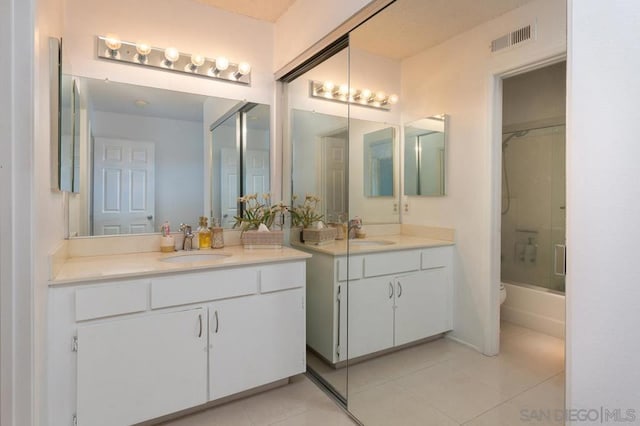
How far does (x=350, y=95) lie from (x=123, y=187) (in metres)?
1.58

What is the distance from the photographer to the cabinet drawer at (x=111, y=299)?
1.48m

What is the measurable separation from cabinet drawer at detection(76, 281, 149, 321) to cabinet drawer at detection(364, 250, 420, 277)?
4.08 feet

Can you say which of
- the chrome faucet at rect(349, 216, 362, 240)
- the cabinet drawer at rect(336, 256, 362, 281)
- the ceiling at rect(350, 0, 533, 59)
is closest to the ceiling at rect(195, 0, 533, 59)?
the ceiling at rect(350, 0, 533, 59)

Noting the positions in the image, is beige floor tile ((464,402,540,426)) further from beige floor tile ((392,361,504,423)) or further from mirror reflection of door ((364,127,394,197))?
mirror reflection of door ((364,127,394,197))

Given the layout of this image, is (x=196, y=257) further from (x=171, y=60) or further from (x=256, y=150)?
(x=171, y=60)

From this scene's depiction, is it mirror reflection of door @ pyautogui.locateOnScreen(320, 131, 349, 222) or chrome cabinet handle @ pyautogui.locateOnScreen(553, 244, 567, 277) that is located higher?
mirror reflection of door @ pyautogui.locateOnScreen(320, 131, 349, 222)

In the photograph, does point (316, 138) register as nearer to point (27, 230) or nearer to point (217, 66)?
point (217, 66)

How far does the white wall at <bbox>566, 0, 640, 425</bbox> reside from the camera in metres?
0.77

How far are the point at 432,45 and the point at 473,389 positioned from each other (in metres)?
1.69

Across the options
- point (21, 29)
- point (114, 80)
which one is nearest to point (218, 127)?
point (114, 80)

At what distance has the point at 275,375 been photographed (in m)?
1.98

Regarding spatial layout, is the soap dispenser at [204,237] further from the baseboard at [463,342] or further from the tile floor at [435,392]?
the baseboard at [463,342]

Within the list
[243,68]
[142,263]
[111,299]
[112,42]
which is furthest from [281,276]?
[112,42]

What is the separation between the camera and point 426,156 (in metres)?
1.75
